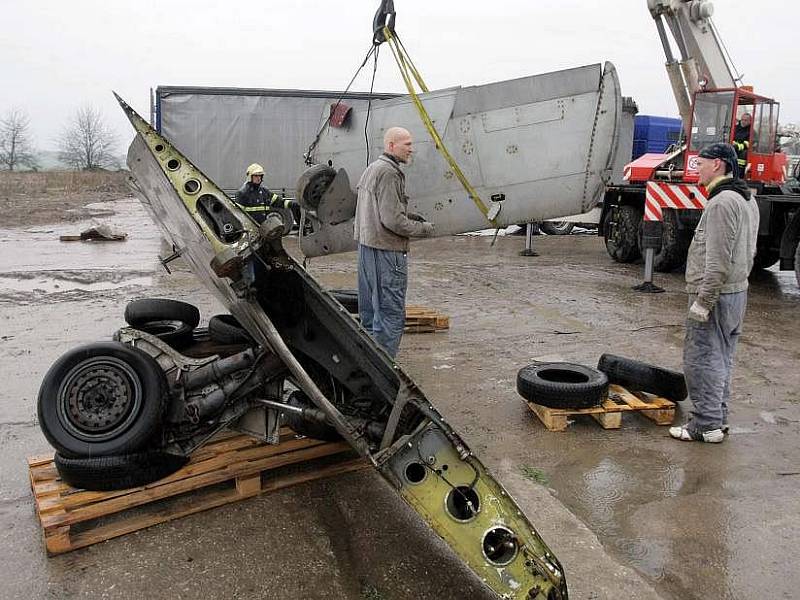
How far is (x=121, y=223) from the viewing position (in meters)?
20.3

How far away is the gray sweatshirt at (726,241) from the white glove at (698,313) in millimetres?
27

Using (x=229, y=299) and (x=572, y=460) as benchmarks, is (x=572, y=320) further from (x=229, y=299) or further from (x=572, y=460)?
(x=229, y=299)

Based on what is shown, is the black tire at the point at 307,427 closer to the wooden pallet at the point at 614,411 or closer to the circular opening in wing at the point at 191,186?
the circular opening in wing at the point at 191,186

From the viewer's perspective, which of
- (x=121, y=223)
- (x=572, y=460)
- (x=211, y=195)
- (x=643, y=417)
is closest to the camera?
(x=211, y=195)

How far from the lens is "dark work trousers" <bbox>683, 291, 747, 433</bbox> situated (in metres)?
4.35

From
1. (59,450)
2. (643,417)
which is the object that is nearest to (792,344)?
(643,417)

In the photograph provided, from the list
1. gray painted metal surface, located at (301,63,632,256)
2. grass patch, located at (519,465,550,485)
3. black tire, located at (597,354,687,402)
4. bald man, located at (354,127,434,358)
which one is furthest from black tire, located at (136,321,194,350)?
black tire, located at (597,354,687,402)

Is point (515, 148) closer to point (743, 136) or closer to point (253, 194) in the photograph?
point (253, 194)

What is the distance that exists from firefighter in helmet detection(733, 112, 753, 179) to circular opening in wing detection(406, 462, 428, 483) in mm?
9613

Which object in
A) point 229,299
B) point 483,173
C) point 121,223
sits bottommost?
point 121,223

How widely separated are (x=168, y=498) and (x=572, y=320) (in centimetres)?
551

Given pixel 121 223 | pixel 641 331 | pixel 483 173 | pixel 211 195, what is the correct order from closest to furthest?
1. pixel 211 195
2. pixel 483 173
3. pixel 641 331
4. pixel 121 223

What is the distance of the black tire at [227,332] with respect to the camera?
14.3ft

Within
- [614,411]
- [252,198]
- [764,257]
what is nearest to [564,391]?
[614,411]
